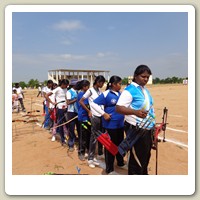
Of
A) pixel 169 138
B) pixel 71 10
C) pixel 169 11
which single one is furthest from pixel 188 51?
pixel 169 138

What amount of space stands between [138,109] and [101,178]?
119 centimetres

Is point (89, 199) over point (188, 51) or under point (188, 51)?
under

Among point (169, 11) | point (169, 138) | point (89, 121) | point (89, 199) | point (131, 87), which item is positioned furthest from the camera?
point (169, 138)

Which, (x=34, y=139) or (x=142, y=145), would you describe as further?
(x=34, y=139)

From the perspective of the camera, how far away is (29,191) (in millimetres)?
3262

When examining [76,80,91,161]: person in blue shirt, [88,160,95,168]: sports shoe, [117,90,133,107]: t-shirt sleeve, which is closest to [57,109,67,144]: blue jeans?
[76,80,91,161]: person in blue shirt

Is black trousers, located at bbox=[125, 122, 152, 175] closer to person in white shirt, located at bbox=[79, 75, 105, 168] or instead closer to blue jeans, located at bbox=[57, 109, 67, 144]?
person in white shirt, located at bbox=[79, 75, 105, 168]

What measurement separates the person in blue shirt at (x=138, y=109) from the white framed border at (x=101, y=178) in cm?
46

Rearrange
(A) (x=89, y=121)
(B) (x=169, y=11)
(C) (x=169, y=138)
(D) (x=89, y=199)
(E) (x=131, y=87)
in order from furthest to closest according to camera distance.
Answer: (C) (x=169, y=138) < (A) (x=89, y=121) < (B) (x=169, y=11) < (D) (x=89, y=199) < (E) (x=131, y=87)

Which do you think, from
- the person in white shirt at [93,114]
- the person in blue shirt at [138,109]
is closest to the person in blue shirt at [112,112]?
the person in white shirt at [93,114]

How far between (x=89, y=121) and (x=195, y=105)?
80.3 inches

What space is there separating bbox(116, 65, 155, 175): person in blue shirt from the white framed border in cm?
46

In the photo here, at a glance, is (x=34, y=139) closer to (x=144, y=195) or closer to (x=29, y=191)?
(x=29, y=191)

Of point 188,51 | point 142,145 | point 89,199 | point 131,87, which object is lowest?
point 89,199
